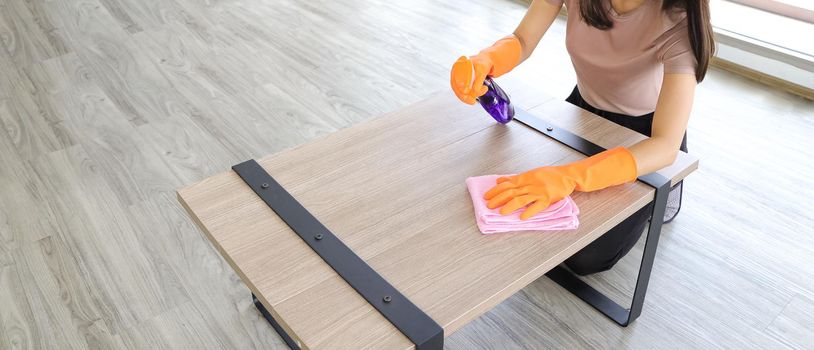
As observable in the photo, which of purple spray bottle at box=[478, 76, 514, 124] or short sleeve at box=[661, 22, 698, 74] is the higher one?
short sleeve at box=[661, 22, 698, 74]

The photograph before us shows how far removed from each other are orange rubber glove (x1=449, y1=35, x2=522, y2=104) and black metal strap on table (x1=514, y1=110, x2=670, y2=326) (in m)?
0.12

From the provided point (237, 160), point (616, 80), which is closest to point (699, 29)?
point (616, 80)

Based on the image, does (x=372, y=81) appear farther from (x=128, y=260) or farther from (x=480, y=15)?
(x=128, y=260)

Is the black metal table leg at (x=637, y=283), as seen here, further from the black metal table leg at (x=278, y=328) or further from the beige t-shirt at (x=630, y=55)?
the black metal table leg at (x=278, y=328)

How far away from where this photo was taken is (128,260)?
1742 millimetres

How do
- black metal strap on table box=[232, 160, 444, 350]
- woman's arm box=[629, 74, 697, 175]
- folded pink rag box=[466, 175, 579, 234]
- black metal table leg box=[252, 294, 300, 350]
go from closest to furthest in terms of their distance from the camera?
black metal strap on table box=[232, 160, 444, 350] → folded pink rag box=[466, 175, 579, 234] → woman's arm box=[629, 74, 697, 175] → black metal table leg box=[252, 294, 300, 350]

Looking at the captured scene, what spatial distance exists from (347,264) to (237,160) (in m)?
1.20

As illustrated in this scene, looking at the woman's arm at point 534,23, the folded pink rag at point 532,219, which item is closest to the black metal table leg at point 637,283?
the folded pink rag at point 532,219

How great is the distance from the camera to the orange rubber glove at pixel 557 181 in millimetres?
1145

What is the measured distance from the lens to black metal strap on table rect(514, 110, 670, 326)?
127cm

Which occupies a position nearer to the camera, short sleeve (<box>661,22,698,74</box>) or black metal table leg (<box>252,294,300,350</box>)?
short sleeve (<box>661,22,698,74</box>)

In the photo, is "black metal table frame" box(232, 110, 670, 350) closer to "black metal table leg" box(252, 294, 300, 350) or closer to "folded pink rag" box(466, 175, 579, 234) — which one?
"black metal table leg" box(252, 294, 300, 350)

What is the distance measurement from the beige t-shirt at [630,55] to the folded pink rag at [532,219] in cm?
37

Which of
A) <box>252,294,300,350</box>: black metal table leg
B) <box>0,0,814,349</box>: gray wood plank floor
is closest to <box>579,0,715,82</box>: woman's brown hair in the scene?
<box>0,0,814,349</box>: gray wood plank floor
